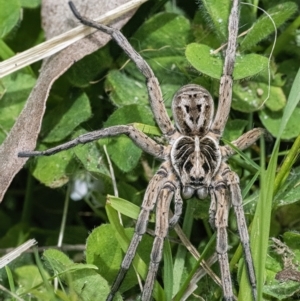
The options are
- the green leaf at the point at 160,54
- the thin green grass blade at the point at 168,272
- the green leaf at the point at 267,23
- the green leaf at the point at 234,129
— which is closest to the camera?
the thin green grass blade at the point at 168,272

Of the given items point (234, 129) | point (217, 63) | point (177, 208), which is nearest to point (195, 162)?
point (177, 208)

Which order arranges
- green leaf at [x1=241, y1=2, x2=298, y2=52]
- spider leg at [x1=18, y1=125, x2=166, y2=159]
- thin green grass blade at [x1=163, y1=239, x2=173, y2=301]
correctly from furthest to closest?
green leaf at [x1=241, y1=2, x2=298, y2=52] < spider leg at [x1=18, y1=125, x2=166, y2=159] < thin green grass blade at [x1=163, y1=239, x2=173, y2=301]

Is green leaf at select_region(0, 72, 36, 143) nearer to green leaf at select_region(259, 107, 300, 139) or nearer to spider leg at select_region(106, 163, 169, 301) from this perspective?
spider leg at select_region(106, 163, 169, 301)

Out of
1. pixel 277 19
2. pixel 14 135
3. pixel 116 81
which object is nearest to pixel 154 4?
pixel 116 81

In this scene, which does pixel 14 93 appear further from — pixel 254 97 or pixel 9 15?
pixel 254 97

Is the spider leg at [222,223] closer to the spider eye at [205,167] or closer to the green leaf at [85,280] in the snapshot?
the spider eye at [205,167]

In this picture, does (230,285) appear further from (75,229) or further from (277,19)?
(277,19)

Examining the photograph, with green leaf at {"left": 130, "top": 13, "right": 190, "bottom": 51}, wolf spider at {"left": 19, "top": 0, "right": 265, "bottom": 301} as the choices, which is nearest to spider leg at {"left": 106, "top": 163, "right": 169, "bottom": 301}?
wolf spider at {"left": 19, "top": 0, "right": 265, "bottom": 301}

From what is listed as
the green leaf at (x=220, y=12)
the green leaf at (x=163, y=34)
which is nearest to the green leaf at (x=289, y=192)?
the green leaf at (x=220, y=12)
